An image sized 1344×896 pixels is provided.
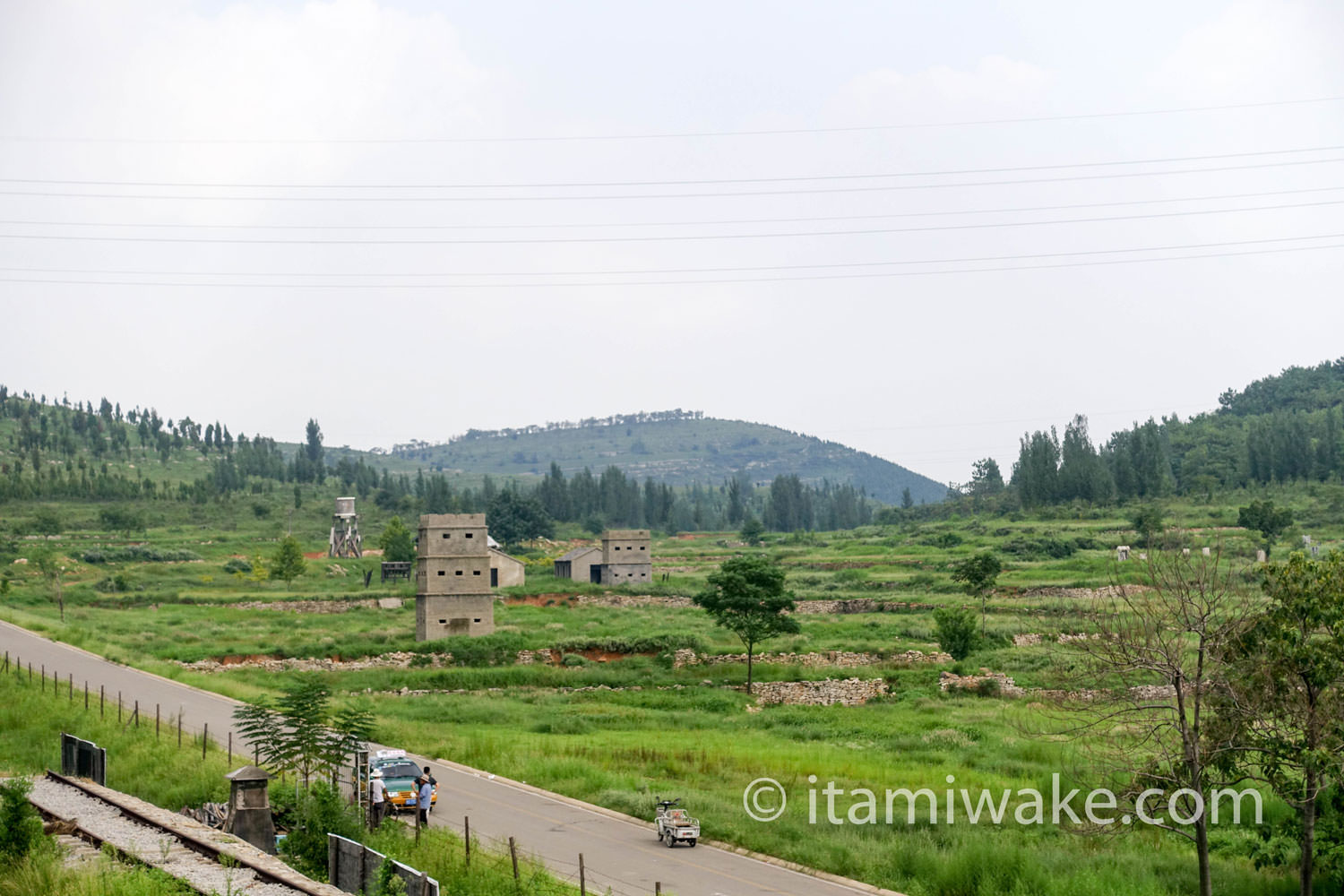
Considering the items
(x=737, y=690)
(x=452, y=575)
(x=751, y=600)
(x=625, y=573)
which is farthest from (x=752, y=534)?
(x=737, y=690)

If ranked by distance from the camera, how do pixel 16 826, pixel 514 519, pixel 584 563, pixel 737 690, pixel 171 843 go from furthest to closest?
pixel 514 519 → pixel 584 563 → pixel 737 690 → pixel 171 843 → pixel 16 826

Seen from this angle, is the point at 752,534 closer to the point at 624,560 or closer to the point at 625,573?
the point at 624,560

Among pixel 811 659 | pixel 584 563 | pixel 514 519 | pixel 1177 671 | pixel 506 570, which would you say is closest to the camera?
pixel 1177 671

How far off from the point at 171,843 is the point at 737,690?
96.9 feet

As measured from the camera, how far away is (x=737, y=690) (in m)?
46.8

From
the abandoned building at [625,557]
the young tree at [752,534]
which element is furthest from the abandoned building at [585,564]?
the young tree at [752,534]

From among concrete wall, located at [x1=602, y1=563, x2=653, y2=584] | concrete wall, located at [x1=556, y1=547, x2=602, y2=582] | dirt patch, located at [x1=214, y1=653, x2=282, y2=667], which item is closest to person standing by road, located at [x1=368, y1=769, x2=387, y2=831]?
dirt patch, located at [x1=214, y1=653, x2=282, y2=667]

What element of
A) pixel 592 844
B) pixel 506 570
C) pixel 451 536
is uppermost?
pixel 451 536

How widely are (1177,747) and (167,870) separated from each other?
14.7m

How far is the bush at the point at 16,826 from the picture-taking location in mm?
17438

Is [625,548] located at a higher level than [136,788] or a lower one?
higher

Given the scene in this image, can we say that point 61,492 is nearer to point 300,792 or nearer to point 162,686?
point 162,686

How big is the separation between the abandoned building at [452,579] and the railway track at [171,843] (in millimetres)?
32302

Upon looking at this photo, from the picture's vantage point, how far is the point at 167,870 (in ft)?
55.4
